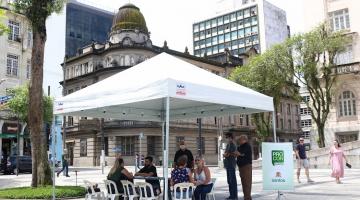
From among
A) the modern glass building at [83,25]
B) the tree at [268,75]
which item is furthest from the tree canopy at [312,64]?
the modern glass building at [83,25]

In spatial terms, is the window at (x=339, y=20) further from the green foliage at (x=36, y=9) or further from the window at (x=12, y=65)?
the window at (x=12, y=65)

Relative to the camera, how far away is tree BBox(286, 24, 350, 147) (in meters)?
30.5

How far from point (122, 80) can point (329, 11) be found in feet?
96.8

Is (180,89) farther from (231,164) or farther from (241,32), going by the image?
(241,32)

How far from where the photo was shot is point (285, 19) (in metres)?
101

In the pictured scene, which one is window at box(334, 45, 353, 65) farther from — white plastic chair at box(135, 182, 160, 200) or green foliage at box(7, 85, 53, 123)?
white plastic chair at box(135, 182, 160, 200)

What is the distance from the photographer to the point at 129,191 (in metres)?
9.66

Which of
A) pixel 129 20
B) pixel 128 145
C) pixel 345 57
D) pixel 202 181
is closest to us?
pixel 202 181

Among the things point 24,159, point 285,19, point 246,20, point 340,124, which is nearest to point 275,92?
point 340,124

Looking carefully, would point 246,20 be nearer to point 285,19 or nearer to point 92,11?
point 285,19

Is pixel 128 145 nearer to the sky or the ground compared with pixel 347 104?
Answer: nearer to the ground

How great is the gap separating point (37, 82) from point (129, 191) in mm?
6968

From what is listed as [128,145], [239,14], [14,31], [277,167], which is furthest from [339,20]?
[239,14]

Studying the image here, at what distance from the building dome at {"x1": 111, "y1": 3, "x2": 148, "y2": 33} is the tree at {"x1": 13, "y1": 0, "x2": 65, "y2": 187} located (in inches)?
1322
